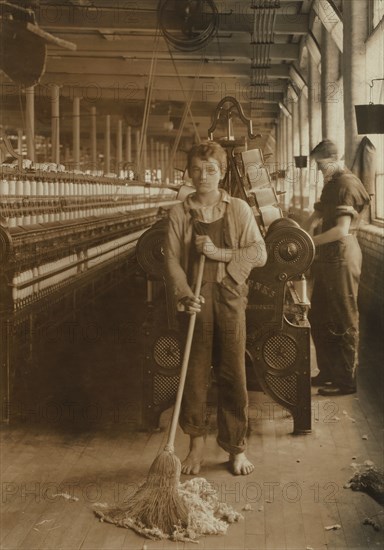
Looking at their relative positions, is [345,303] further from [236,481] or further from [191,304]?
[236,481]

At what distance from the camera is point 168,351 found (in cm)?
363

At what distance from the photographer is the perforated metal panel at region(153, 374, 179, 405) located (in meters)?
3.62

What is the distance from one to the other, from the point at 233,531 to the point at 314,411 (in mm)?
1077

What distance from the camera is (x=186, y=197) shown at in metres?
3.19

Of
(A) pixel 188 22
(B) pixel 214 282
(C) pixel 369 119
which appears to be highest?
(A) pixel 188 22

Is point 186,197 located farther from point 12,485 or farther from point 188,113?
point 12,485

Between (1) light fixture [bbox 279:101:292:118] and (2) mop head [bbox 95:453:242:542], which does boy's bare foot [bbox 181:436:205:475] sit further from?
(1) light fixture [bbox 279:101:292:118]

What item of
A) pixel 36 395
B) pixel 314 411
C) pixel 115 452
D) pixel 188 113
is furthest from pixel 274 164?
pixel 36 395

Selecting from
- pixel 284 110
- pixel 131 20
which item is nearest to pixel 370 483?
pixel 284 110

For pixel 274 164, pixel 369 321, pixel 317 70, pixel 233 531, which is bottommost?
pixel 233 531

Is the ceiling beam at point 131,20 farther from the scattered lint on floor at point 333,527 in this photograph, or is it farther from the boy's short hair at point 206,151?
the scattered lint on floor at point 333,527

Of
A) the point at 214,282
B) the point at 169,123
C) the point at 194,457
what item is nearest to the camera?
the point at 214,282

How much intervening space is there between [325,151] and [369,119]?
0.35m

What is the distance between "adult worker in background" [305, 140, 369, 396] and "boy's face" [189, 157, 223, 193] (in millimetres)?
715
